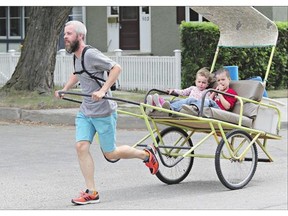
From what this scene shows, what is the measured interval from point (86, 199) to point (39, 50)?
29.5 ft

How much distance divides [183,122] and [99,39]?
17402 millimetres

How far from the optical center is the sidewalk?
45.3 feet

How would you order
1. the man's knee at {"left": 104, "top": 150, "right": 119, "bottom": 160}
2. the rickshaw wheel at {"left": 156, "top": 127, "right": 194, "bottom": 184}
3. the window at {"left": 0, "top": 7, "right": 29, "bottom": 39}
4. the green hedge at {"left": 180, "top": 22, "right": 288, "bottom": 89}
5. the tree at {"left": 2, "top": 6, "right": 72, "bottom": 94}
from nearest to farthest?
the man's knee at {"left": 104, "top": 150, "right": 119, "bottom": 160}, the rickshaw wheel at {"left": 156, "top": 127, "right": 194, "bottom": 184}, the tree at {"left": 2, "top": 6, "right": 72, "bottom": 94}, the green hedge at {"left": 180, "top": 22, "right": 288, "bottom": 89}, the window at {"left": 0, "top": 7, "right": 29, "bottom": 39}

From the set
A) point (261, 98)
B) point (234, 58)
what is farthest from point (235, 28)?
point (234, 58)

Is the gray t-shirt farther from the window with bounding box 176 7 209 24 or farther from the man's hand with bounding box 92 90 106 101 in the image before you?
the window with bounding box 176 7 209 24

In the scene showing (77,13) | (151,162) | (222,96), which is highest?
(77,13)

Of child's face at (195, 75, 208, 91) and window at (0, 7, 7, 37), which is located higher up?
window at (0, 7, 7, 37)

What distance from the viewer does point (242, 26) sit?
1003 cm

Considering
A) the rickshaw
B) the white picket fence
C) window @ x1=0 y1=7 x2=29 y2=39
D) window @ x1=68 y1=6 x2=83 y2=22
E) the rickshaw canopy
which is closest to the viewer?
the rickshaw

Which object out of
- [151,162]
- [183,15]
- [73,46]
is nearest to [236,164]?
[151,162]

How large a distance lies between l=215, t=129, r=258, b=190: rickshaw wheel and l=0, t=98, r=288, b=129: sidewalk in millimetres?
4883

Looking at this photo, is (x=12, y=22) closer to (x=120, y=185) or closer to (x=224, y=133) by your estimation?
(x=120, y=185)

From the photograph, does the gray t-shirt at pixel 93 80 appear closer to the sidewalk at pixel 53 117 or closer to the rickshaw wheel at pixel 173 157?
the rickshaw wheel at pixel 173 157

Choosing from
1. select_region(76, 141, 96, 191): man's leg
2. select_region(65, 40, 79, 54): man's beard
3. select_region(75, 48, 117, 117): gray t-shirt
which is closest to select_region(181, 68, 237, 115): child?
select_region(75, 48, 117, 117): gray t-shirt
